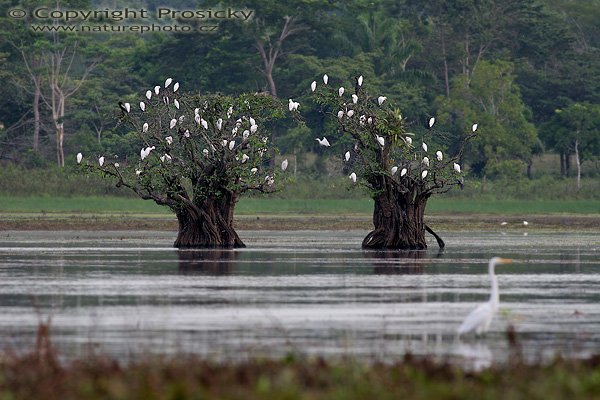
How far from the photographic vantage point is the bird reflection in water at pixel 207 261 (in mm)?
30141

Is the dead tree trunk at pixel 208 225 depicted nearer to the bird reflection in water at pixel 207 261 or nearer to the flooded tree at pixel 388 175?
the bird reflection in water at pixel 207 261

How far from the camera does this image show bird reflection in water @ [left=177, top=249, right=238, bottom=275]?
30141mm

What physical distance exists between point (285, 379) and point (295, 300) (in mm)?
10328

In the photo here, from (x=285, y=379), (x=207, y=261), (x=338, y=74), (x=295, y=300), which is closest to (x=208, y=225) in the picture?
(x=207, y=261)

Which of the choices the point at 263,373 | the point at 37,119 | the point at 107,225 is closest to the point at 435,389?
the point at 263,373

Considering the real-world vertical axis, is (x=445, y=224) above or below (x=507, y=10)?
below

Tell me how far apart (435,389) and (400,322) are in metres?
7.23

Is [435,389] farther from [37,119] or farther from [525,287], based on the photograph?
[37,119]

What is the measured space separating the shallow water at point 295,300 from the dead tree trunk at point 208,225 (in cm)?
80

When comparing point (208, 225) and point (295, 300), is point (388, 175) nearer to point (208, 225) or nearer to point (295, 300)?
point (208, 225)

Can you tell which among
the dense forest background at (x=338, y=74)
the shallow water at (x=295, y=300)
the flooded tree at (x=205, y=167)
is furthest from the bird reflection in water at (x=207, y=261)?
the dense forest background at (x=338, y=74)

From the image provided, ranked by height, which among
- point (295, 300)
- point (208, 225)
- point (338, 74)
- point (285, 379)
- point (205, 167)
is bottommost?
point (295, 300)

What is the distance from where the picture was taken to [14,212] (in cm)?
6203

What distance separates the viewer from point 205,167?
39.8m
